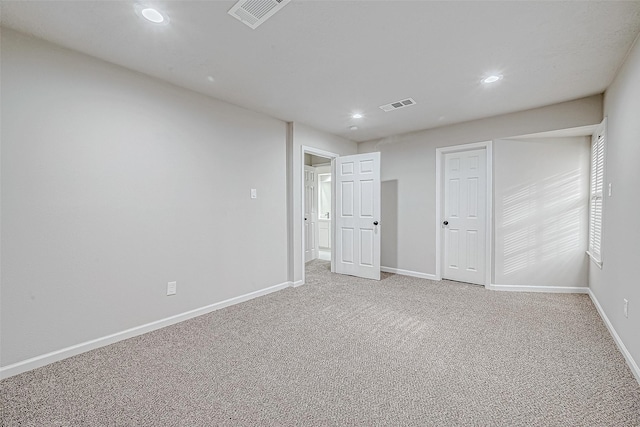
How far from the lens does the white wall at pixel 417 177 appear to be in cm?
375

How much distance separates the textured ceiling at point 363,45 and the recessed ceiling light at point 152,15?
0.19 ft

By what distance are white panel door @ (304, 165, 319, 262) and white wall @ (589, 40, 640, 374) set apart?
447cm

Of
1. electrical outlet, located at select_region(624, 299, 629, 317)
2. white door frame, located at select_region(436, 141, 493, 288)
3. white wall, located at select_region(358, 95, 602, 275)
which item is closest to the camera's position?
electrical outlet, located at select_region(624, 299, 629, 317)

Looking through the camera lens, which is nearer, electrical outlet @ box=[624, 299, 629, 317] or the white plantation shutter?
electrical outlet @ box=[624, 299, 629, 317]

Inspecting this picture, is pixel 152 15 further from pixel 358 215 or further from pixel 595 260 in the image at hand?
pixel 595 260

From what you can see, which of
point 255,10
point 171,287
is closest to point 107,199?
point 171,287

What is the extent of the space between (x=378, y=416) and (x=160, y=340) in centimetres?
197

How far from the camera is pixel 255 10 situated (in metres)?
1.78

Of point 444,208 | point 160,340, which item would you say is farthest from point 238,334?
point 444,208

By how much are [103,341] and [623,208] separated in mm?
4411

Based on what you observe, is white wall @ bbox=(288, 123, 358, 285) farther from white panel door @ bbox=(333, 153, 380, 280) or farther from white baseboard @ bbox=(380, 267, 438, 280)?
white baseboard @ bbox=(380, 267, 438, 280)

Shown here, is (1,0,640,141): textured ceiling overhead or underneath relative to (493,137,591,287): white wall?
overhead

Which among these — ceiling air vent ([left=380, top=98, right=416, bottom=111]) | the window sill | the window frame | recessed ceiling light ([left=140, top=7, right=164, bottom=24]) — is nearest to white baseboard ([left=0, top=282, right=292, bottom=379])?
recessed ceiling light ([left=140, top=7, right=164, bottom=24])

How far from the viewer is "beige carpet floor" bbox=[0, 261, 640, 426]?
158 centimetres
